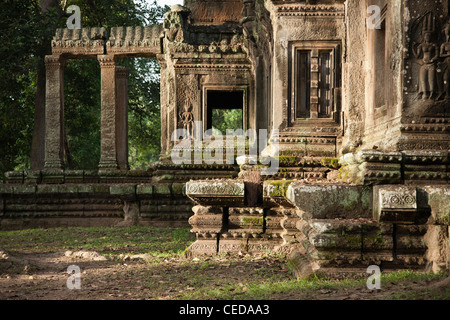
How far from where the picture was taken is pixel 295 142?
6.97 m

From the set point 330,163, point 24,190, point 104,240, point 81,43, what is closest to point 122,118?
point 81,43

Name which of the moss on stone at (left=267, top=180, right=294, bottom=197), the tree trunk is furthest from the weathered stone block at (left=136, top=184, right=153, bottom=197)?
the tree trunk

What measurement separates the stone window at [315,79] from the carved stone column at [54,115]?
800 centimetres

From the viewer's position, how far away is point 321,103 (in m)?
7.13

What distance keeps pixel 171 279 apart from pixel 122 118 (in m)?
10.1

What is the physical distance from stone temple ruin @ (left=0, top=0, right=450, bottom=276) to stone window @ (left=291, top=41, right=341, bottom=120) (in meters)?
0.02

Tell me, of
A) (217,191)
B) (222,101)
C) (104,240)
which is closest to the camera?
(217,191)

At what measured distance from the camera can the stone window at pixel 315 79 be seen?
7.05m

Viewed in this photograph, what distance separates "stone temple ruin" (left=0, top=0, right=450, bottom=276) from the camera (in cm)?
443

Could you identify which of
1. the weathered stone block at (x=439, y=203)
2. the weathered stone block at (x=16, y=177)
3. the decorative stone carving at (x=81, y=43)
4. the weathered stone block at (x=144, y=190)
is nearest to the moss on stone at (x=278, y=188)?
the weathered stone block at (x=439, y=203)

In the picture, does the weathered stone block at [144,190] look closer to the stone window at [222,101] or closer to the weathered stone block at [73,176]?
the stone window at [222,101]

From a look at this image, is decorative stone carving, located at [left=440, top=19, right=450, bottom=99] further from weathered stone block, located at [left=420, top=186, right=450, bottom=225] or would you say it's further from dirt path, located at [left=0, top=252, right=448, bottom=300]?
dirt path, located at [left=0, top=252, right=448, bottom=300]

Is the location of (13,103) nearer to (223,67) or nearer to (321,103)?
(223,67)

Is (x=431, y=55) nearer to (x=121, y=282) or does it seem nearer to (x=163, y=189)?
(x=121, y=282)
